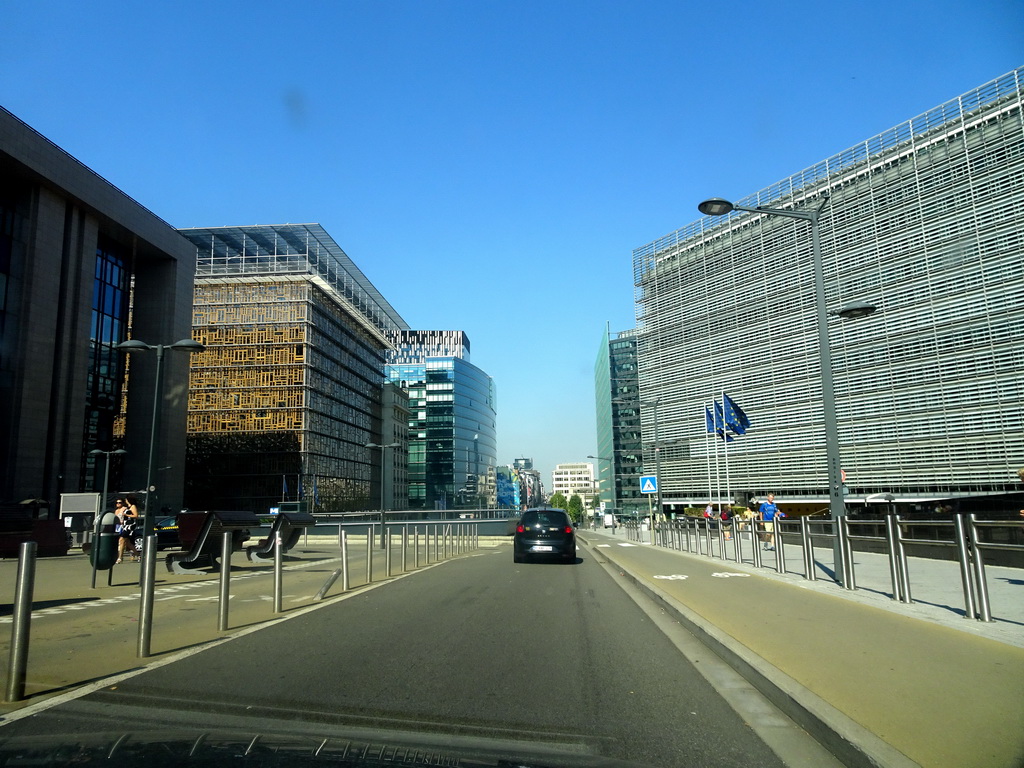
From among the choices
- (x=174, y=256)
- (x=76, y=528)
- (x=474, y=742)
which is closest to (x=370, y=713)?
(x=474, y=742)

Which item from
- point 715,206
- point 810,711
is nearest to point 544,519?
point 715,206

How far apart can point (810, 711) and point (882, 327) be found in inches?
2221

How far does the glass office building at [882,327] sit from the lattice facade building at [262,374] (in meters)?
37.6

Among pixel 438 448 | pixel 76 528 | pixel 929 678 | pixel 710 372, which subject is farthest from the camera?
pixel 438 448

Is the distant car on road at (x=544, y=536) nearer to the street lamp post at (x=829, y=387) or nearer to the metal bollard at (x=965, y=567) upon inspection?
the street lamp post at (x=829, y=387)

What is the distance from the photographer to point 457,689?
613cm

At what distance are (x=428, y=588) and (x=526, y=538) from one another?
7.57 metres

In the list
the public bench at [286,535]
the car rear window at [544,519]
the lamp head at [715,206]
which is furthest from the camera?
the car rear window at [544,519]

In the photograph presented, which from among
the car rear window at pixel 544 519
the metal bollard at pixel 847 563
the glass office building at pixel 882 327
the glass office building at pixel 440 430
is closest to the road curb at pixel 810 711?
the metal bollard at pixel 847 563

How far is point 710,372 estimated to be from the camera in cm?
6931

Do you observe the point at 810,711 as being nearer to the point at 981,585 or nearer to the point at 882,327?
the point at 981,585

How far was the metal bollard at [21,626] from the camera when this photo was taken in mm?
5684

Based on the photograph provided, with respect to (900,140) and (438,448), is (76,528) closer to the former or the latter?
(900,140)

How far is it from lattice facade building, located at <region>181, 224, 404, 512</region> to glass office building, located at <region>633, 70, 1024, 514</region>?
123 ft
